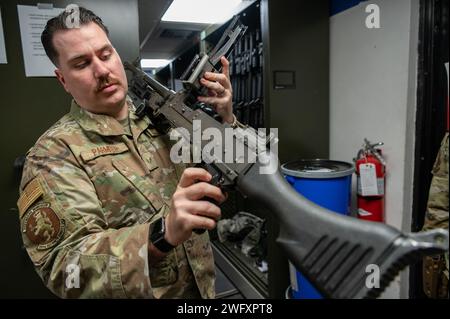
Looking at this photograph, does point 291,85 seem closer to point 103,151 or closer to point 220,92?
point 220,92

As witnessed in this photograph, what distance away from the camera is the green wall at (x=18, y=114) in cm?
123

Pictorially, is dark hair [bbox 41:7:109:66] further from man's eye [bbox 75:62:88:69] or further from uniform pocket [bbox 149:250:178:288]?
uniform pocket [bbox 149:250:178:288]

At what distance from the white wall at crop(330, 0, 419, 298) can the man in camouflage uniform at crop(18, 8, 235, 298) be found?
0.98 metres

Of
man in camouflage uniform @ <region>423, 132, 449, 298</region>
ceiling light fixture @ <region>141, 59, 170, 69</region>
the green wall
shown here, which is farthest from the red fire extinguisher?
ceiling light fixture @ <region>141, 59, 170, 69</region>

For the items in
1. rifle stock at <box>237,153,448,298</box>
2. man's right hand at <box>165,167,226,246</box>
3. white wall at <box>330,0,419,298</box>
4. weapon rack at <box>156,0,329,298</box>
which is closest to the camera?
rifle stock at <box>237,153,448,298</box>

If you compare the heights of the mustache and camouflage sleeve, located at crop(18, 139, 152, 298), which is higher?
the mustache

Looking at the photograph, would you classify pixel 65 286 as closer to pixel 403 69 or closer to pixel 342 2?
pixel 403 69

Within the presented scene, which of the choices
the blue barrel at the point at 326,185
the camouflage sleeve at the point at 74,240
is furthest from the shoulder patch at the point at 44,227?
the blue barrel at the point at 326,185

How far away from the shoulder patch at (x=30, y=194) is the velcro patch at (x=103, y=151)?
0.12 m

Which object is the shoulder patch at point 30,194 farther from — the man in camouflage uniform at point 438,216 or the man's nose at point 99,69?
the man in camouflage uniform at point 438,216

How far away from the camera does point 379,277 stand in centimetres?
41

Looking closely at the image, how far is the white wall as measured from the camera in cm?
137
